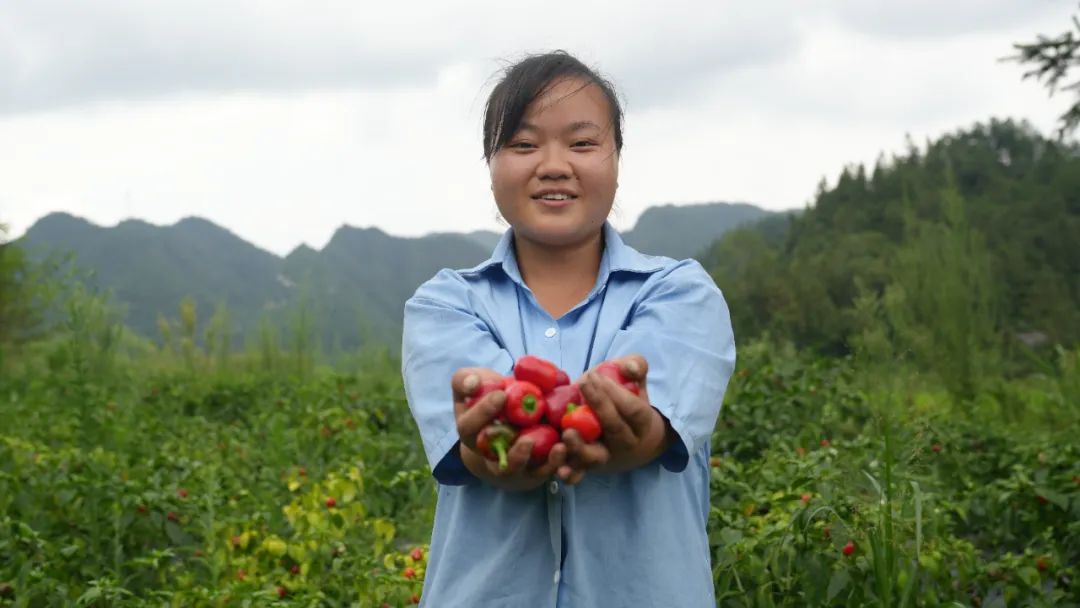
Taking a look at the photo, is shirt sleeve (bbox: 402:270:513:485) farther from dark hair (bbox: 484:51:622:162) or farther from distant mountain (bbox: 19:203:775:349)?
distant mountain (bbox: 19:203:775:349)

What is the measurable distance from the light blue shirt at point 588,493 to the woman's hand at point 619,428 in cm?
5

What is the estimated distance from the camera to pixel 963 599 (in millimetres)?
3295

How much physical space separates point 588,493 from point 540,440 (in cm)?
24

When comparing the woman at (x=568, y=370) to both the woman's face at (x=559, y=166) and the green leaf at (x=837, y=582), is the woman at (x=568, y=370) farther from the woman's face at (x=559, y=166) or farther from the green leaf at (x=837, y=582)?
the green leaf at (x=837, y=582)

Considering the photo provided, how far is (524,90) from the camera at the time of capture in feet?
6.30

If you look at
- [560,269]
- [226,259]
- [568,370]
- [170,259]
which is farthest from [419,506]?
[226,259]

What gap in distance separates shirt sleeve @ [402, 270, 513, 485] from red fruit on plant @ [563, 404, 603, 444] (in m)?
0.22

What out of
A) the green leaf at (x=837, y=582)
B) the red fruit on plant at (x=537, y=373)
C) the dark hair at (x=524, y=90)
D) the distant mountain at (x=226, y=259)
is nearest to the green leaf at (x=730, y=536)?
the green leaf at (x=837, y=582)

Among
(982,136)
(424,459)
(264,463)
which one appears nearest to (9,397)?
(264,463)

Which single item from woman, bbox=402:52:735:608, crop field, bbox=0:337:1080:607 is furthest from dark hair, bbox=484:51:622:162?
crop field, bbox=0:337:1080:607

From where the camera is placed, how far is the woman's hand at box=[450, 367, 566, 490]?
5.06 feet

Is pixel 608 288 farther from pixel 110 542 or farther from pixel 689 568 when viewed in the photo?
pixel 110 542

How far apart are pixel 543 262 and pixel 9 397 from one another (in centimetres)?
635

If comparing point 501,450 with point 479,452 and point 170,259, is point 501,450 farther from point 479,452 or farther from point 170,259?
point 170,259
